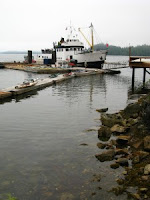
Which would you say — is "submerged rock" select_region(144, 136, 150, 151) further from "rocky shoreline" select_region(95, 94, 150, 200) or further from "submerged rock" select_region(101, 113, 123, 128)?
"submerged rock" select_region(101, 113, 123, 128)

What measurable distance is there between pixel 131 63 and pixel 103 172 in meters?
32.4

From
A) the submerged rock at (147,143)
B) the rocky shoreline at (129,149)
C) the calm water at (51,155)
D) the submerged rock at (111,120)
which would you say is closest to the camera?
the rocky shoreline at (129,149)

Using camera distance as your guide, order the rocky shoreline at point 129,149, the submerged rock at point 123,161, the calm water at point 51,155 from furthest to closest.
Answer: the submerged rock at point 123,161, the calm water at point 51,155, the rocky shoreline at point 129,149

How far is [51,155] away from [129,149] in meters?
5.19

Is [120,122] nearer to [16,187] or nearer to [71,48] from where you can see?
[16,187]

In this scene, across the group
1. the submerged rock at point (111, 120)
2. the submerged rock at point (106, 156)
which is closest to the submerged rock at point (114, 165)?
the submerged rock at point (106, 156)

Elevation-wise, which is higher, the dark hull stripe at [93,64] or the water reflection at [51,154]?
the dark hull stripe at [93,64]

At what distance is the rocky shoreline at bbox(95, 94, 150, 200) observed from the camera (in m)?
10.7

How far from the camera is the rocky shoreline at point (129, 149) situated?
10.7m

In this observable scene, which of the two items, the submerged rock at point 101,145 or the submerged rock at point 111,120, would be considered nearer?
the submerged rock at point 101,145

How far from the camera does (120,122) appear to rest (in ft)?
63.5

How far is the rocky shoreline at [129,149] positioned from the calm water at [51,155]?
55 cm

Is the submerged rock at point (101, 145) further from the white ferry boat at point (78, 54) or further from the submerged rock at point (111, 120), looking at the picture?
the white ferry boat at point (78, 54)

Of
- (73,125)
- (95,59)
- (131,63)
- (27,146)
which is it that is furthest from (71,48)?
(27,146)
